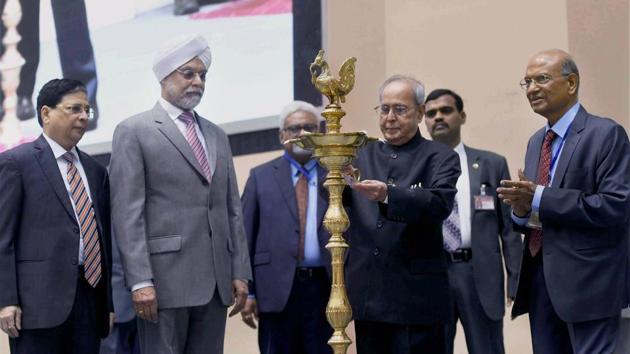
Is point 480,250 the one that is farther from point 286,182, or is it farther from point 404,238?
point 404,238

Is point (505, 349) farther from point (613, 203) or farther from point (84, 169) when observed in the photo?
point (84, 169)

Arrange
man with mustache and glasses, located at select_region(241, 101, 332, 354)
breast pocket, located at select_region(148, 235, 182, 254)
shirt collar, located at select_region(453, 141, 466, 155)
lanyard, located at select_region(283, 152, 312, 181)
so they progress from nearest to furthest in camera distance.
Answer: breast pocket, located at select_region(148, 235, 182, 254)
man with mustache and glasses, located at select_region(241, 101, 332, 354)
lanyard, located at select_region(283, 152, 312, 181)
shirt collar, located at select_region(453, 141, 466, 155)

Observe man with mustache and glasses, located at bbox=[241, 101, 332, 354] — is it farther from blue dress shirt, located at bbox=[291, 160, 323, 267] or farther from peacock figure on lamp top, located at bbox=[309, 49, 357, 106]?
peacock figure on lamp top, located at bbox=[309, 49, 357, 106]

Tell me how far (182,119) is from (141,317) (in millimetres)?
854

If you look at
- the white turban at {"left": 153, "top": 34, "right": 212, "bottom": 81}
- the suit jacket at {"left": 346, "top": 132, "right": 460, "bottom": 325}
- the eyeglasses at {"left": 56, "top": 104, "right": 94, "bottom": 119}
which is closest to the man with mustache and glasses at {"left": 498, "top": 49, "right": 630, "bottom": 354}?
the suit jacket at {"left": 346, "top": 132, "right": 460, "bottom": 325}

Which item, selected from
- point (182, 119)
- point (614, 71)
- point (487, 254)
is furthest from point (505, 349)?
point (182, 119)

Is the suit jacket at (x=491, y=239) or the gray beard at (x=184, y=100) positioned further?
the suit jacket at (x=491, y=239)

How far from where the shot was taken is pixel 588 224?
4.07 meters

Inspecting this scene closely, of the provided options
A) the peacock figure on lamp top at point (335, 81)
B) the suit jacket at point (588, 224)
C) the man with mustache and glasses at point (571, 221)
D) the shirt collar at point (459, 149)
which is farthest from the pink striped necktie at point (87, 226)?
the shirt collar at point (459, 149)

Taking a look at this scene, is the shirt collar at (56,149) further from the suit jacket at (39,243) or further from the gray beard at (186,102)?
the gray beard at (186,102)

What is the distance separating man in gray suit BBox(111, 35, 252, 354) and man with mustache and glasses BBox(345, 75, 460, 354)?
0.57 meters

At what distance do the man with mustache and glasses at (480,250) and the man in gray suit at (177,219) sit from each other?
3.82 feet

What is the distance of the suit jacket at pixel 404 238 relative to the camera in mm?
4148

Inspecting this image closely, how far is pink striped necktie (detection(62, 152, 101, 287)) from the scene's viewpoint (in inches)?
175
